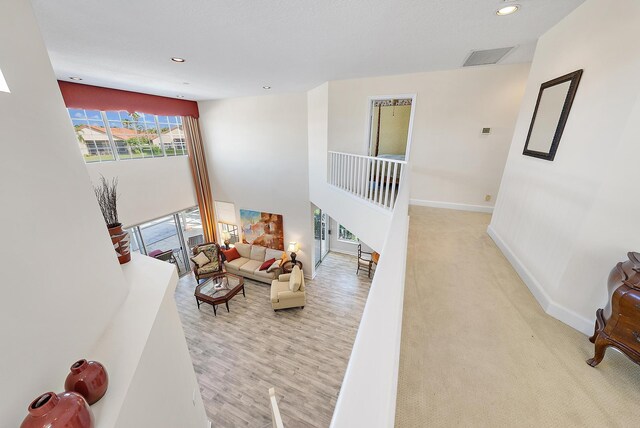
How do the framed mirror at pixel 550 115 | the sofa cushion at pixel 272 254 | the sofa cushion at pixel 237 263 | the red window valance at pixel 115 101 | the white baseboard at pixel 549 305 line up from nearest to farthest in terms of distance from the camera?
the white baseboard at pixel 549 305
the framed mirror at pixel 550 115
the red window valance at pixel 115 101
the sofa cushion at pixel 237 263
the sofa cushion at pixel 272 254

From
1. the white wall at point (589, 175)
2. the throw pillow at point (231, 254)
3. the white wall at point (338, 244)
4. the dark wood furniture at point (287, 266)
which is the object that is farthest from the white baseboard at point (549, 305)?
the throw pillow at point (231, 254)

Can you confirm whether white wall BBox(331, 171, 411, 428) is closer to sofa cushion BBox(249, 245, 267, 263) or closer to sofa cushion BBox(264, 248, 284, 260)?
sofa cushion BBox(264, 248, 284, 260)

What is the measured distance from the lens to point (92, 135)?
4809mm

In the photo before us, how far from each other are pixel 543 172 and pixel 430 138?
208 centimetres

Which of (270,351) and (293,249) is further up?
(293,249)

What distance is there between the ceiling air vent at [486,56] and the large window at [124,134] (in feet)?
22.2

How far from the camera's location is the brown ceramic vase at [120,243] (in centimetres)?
206

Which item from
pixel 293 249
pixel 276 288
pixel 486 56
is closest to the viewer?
pixel 486 56

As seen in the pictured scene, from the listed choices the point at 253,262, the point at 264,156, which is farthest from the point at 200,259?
the point at 264,156

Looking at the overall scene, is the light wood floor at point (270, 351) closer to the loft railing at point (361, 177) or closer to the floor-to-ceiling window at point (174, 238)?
the floor-to-ceiling window at point (174, 238)

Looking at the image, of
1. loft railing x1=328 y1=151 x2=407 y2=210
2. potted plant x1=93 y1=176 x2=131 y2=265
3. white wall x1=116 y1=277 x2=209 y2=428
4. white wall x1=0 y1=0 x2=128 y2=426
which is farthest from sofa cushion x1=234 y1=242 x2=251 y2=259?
white wall x1=0 y1=0 x2=128 y2=426

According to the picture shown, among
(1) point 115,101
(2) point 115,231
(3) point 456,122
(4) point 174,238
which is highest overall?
(1) point 115,101

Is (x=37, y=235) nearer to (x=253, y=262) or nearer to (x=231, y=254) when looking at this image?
(x=253, y=262)

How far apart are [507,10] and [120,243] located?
386 cm
